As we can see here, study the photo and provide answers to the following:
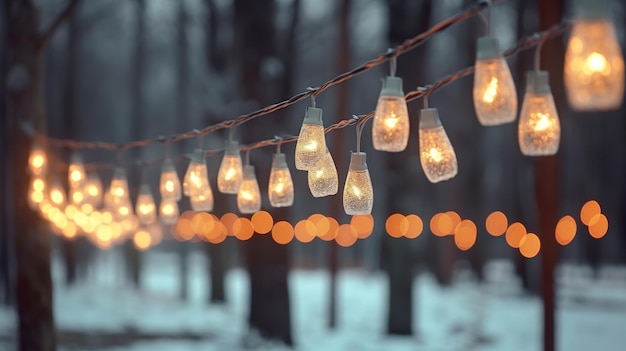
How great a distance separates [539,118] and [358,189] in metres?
1.27

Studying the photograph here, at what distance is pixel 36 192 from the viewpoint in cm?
1038

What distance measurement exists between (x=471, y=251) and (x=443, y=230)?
3.40 m

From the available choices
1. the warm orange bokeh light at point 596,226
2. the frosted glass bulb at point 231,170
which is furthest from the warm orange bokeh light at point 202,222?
the frosted glass bulb at point 231,170

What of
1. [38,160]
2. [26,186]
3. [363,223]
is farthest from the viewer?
[363,223]

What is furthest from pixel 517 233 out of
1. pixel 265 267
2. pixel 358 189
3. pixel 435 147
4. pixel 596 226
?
pixel 435 147

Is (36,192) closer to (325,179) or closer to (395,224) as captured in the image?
(325,179)

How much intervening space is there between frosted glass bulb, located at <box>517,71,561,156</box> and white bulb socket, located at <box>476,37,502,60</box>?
24 cm

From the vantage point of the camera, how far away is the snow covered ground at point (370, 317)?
15.5 metres

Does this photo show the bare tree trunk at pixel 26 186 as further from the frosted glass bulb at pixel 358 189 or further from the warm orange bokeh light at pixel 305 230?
the warm orange bokeh light at pixel 305 230

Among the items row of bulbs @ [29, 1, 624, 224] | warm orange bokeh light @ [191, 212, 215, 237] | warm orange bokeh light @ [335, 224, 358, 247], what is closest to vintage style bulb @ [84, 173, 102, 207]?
row of bulbs @ [29, 1, 624, 224]

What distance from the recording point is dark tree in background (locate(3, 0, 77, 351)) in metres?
10.2

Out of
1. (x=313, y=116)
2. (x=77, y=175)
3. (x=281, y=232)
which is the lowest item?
(x=281, y=232)

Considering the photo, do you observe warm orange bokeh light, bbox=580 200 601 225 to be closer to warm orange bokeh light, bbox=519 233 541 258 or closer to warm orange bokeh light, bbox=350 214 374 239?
warm orange bokeh light, bbox=519 233 541 258

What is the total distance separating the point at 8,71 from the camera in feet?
35.6
